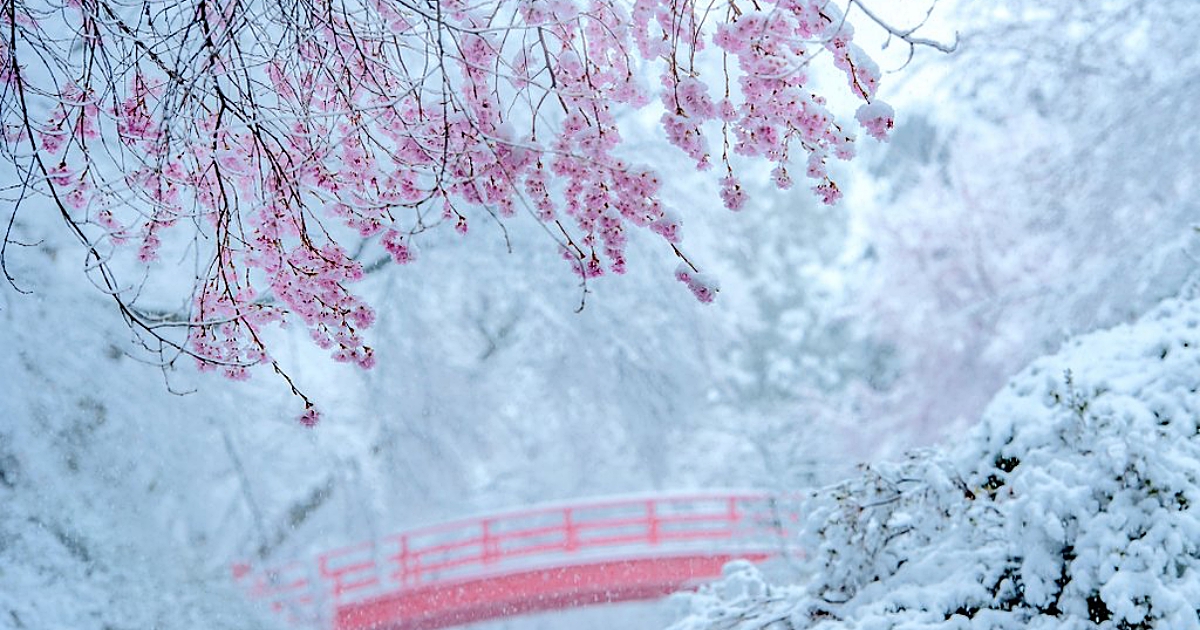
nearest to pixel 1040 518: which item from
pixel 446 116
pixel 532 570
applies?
pixel 446 116

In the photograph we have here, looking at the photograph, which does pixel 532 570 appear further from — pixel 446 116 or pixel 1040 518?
pixel 446 116

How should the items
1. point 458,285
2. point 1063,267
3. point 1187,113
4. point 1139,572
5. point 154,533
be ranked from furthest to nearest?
point 1063,267 → point 458,285 → point 1187,113 → point 154,533 → point 1139,572

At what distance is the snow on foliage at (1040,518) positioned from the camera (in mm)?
2699

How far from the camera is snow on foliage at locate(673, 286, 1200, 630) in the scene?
2.70m

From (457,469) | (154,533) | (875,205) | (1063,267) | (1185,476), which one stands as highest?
(875,205)

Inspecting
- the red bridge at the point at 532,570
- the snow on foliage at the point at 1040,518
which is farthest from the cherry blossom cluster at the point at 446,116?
the red bridge at the point at 532,570

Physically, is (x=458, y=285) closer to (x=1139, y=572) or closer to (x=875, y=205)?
(x=1139, y=572)

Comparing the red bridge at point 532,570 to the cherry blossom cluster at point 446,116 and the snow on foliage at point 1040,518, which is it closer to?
the snow on foliage at point 1040,518

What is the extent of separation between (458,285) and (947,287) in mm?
7800

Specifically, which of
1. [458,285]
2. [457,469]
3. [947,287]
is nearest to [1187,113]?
[458,285]

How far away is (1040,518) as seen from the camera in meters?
2.83

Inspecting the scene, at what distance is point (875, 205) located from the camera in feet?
49.0

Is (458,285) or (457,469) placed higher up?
(458,285)

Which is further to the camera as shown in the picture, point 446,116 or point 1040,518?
point 1040,518
